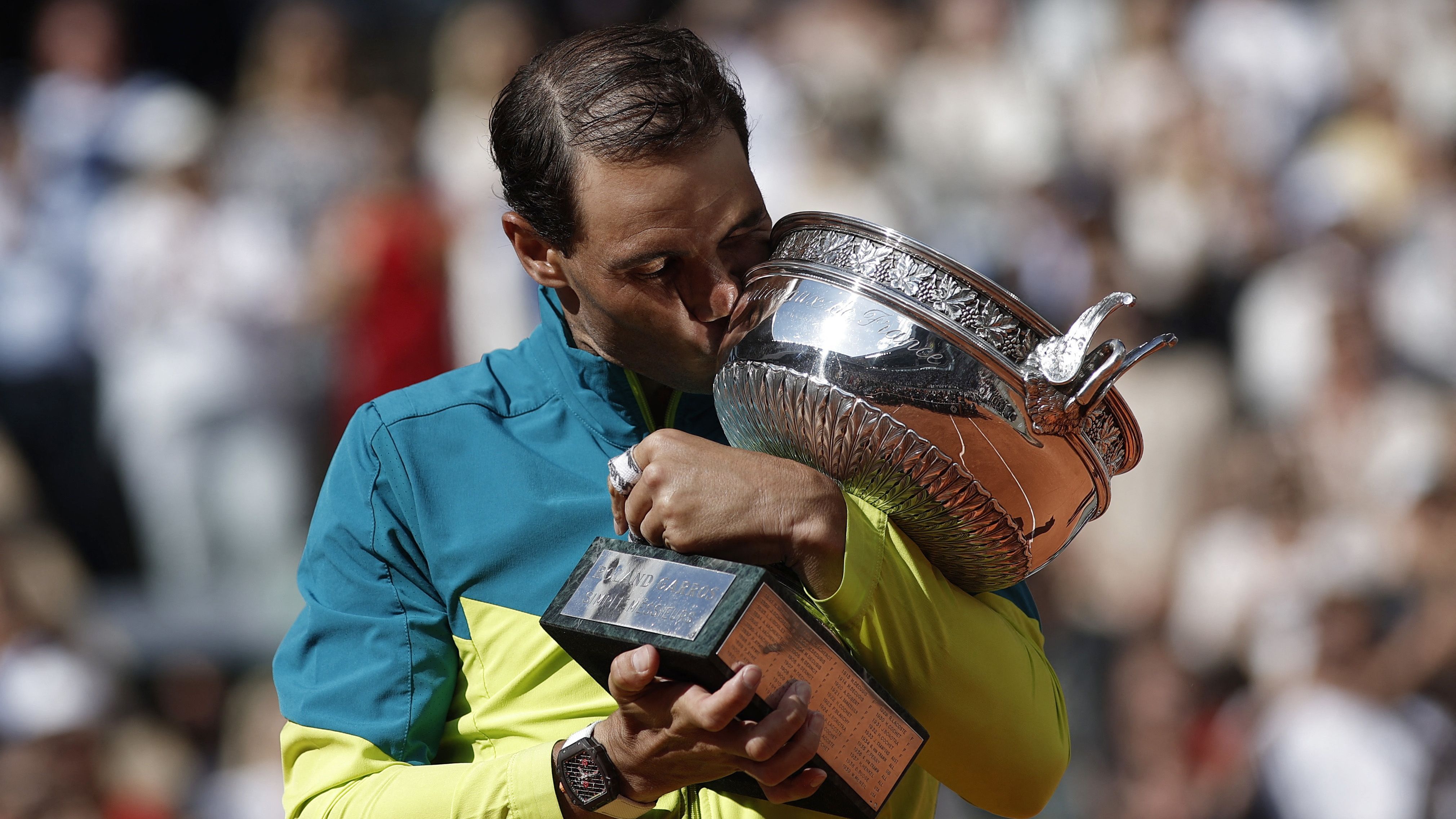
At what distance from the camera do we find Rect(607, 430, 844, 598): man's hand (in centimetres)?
144

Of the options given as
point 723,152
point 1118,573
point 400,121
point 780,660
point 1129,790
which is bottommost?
point 1129,790

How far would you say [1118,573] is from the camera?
216 inches

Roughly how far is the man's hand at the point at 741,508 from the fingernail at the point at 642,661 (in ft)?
0.38

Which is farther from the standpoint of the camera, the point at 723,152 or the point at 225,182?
the point at 225,182

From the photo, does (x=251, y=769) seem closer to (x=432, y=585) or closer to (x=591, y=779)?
(x=432, y=585)

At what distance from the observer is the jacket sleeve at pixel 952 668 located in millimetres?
1477

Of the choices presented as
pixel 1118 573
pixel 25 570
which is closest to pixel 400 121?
pixel 25 570

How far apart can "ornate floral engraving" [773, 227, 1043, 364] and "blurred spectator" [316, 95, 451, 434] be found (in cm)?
394

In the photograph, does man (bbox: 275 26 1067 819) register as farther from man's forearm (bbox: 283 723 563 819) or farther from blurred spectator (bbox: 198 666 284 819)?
blurred spectator (bbox: 198 666 284 819)

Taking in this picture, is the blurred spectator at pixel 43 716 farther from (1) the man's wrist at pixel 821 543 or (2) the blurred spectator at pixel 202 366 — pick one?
(1) the man's wrist at pixel 821 543

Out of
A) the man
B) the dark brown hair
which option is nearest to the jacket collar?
the man

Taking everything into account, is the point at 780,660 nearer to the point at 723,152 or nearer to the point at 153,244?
the point at 723,152

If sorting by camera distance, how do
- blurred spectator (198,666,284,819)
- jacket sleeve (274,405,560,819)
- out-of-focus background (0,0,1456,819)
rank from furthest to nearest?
1. blurred spectator (198,666,284,819)
2. out-of-focus background (0,0,1456,819)
3. jacket sleeve (274,405,560,819)

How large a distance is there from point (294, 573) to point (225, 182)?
151 centimetres
